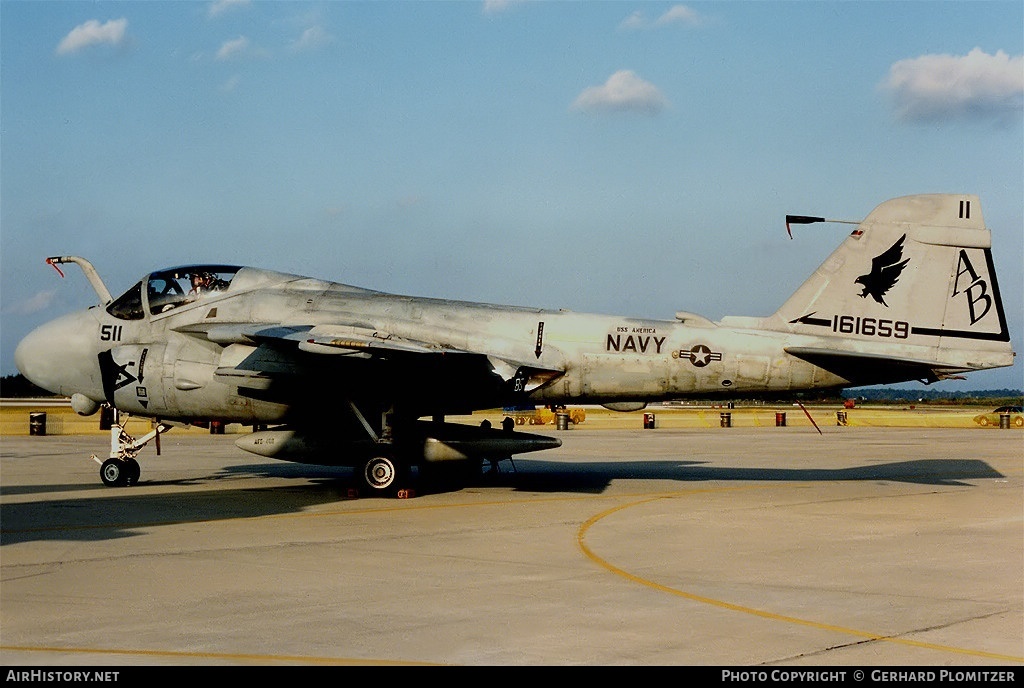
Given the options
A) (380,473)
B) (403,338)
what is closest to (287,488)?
(380,473)

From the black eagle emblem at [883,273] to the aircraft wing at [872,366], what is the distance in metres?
1.01

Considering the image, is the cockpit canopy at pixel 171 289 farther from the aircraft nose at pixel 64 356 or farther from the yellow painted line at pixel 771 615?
the yellow painted line at pixel 771 615

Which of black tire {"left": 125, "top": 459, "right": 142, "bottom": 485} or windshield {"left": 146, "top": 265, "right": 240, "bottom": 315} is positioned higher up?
windshield {"left": 146, "top": 265, "right": 240, "bottom": 315}

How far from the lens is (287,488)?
56.4ft

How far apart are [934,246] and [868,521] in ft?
15.7

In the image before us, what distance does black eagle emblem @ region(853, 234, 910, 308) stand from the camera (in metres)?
15.5

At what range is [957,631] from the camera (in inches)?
276

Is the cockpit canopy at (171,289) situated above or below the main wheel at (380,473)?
above

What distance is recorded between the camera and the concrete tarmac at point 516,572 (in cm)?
655

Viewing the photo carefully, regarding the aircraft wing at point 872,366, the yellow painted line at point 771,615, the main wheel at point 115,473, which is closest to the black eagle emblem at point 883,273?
the aircraft wing at point 872,366

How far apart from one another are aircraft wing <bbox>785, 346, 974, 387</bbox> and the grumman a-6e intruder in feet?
0.10

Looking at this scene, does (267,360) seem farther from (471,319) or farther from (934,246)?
(934,246)

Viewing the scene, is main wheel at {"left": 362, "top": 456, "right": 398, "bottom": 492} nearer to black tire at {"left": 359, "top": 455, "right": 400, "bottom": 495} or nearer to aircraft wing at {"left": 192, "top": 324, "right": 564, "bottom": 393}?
black tire at {"left": 359, "top": 455, "right": 400, "bottom": 495}

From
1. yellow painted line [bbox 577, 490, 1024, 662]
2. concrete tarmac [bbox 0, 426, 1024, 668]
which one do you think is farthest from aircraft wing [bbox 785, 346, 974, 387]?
yellow painted line [bbox 577, 490, 1024, 662]
